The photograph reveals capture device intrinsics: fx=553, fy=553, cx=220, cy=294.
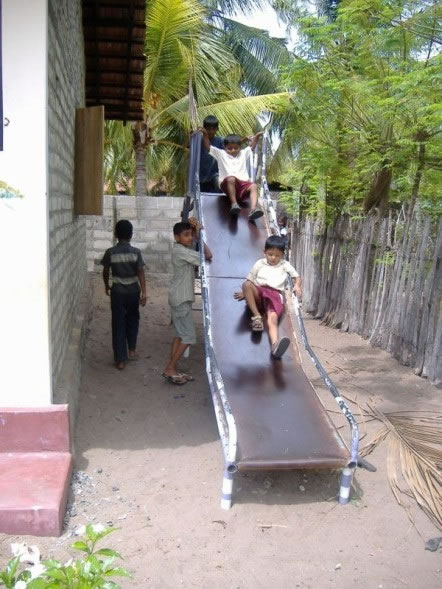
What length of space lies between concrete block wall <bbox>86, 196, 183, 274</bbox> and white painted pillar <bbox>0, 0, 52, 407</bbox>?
7314 millimetres

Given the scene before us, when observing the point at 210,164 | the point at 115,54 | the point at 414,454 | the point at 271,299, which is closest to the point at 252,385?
the point at 271,299

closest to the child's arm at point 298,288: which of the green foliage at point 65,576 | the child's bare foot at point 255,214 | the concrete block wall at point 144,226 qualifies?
the child's bare foot at point 255,214

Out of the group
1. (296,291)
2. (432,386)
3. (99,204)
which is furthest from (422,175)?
(99,204)

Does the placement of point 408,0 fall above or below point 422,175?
above

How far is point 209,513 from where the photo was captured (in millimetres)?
3605

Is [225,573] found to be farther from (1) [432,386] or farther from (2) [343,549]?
(1) [432,386]

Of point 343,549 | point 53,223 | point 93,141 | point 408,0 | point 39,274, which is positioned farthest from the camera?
point 408,0

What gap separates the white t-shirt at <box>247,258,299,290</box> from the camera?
5.18 m

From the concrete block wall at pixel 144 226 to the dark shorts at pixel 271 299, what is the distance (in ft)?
19.6

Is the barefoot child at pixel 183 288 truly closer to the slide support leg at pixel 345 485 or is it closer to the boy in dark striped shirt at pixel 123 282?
the boy in dark striped shirt at pixel 123 282

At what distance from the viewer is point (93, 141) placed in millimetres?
5586

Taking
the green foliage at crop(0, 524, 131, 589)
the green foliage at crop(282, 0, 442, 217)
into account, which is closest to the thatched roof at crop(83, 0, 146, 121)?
the green foliage at crop(282, 0, 442, 217)

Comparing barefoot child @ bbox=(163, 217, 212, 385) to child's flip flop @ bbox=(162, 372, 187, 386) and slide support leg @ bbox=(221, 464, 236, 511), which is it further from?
slide support leg @ bbox=(221, 464, 236, 511)

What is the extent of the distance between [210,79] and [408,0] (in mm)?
9772
